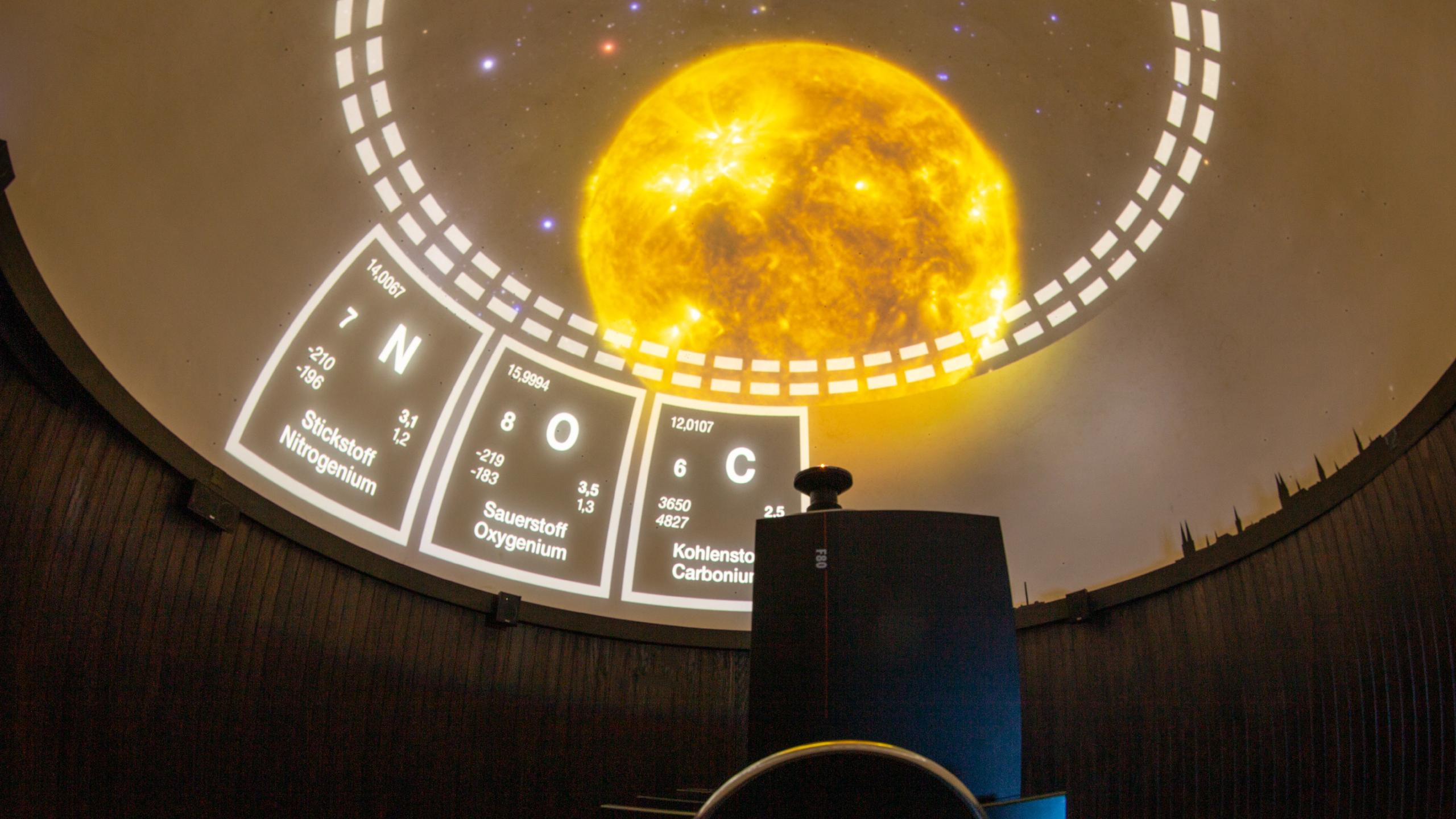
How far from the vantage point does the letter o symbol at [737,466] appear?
24.4 ft

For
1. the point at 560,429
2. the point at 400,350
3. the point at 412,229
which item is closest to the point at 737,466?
the point at 560,429

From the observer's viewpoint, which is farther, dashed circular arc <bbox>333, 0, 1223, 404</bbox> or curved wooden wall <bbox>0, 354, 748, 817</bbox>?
dashed circular arc <bbox>333, 0, 1223, 404</bbox>

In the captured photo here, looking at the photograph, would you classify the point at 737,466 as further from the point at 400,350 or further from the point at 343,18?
the point at 343,18

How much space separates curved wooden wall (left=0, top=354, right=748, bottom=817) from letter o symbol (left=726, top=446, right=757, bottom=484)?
5.26ft

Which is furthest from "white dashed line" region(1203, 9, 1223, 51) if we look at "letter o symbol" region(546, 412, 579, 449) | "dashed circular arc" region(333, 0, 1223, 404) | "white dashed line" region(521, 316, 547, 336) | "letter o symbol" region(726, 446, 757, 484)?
"letter o symbol" region(546, 412, 579, 449)

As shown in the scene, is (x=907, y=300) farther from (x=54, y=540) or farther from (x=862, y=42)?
(x=54, y=540)

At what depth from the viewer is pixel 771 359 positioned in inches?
296

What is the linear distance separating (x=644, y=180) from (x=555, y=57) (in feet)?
4.13

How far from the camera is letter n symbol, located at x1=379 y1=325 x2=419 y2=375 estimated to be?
5762 mm

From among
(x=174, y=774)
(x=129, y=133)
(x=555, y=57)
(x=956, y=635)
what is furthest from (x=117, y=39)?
(x=956, y=635)

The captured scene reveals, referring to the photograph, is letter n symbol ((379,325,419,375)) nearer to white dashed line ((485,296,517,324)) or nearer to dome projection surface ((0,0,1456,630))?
dome projection surface ((0,0,1456,630))

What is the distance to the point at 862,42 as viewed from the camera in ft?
20.1

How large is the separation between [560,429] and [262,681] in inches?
118

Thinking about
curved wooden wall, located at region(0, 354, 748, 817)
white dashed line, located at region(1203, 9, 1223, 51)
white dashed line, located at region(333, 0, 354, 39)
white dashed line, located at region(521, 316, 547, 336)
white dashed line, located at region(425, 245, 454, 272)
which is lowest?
curved wooden wall, located at region(0, 354, 748, 817)
